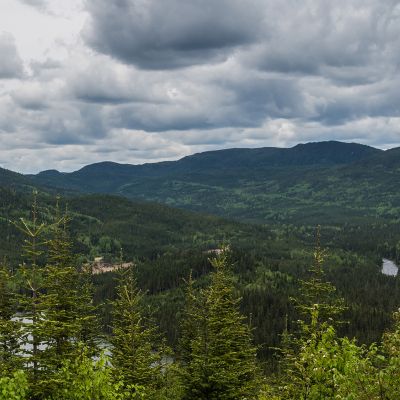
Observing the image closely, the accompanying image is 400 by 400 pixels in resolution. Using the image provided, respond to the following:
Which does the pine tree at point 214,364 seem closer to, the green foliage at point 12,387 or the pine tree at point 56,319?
the pine tree at point 56,319

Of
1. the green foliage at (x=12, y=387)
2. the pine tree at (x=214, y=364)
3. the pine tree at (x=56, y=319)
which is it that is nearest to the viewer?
the green foliage at (x=12, y=387)

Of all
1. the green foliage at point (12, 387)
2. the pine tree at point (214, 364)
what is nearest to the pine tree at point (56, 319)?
the green foliage at point (12, 387)

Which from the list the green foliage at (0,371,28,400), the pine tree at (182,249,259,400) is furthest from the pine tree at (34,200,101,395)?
the pine tree at (182,249,259,400)

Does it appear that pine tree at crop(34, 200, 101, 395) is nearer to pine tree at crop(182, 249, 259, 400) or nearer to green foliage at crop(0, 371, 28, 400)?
green foliage at crop(0, 371, 28, 400)

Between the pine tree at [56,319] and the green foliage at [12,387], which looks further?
the pine tree at [56,319]

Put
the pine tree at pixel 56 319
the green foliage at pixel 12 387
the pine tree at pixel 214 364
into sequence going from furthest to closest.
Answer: the pine tree at pixel 214 364 < the pine tree at pixel 56 319 < the green foliage at pixel 12 387

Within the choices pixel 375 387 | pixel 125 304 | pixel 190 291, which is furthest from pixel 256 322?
pixel 375 387

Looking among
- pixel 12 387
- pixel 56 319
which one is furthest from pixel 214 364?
pixel 12 387

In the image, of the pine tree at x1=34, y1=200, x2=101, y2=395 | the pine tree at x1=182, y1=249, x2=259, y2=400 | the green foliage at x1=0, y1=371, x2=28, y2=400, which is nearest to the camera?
the green foliage at x1=0, y1=371, x2=28, y2=400

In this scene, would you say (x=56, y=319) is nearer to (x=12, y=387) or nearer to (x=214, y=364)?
(x=214, y=364)

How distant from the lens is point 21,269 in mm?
32469

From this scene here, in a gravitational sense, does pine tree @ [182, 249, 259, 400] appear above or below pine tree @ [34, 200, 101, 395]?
below

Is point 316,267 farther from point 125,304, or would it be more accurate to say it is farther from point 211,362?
point 125,304

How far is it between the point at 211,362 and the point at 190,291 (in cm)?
2058
